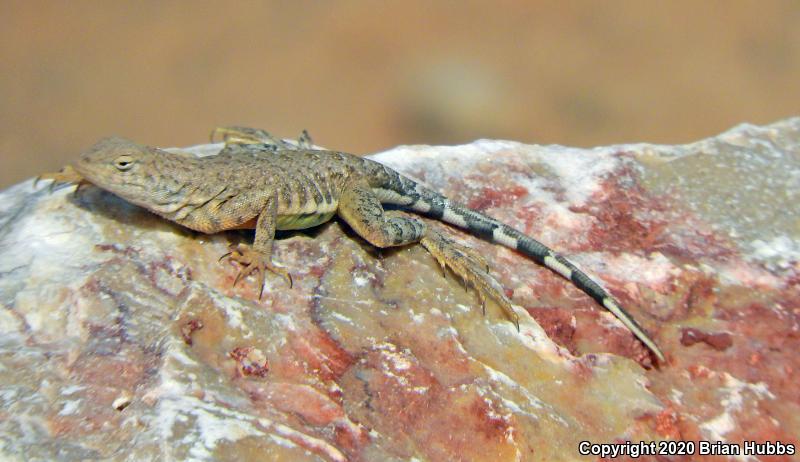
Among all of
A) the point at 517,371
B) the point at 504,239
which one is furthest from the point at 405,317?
the point at 504,239

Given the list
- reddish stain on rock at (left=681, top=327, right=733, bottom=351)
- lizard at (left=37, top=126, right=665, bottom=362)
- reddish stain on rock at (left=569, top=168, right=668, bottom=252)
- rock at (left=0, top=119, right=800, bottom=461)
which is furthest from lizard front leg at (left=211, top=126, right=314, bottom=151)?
reddish stain on rock at (left=681, top=327, right=733, bottom=351)

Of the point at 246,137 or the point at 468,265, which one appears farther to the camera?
the point at 246,137

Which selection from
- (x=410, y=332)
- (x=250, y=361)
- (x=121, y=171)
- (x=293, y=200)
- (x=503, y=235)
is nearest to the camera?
(x=250, y=361)

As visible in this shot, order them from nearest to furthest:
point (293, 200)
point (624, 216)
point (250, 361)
Answer: 1. point (250, 361)
2. point (293, 200)
3. point (624, 216)

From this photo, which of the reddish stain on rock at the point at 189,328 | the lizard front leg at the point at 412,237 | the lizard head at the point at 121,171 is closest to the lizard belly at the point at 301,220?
the lizard front leg at the point at 412,237

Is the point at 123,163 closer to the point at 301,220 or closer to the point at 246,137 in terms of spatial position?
the point at 301,220

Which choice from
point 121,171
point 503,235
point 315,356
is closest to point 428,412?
point 315,356

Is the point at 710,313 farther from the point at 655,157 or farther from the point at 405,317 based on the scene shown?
the point at 405,317
